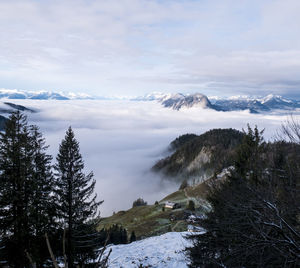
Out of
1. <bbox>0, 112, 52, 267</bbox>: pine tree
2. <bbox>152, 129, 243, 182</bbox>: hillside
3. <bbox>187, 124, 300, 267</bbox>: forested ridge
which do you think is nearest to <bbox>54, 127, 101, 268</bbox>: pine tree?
<bbox>0, 112, 52, 267</bbox>: pine tree

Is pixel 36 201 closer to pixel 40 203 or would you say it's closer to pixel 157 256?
pixel 40 203

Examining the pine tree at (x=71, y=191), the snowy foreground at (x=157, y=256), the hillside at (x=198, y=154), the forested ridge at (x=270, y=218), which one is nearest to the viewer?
the forested ridge at (x=270, y=218)

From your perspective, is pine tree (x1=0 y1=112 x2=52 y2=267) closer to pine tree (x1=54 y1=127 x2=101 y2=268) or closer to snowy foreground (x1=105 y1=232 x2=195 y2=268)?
pine tree (x1=54 y1=127 x2=101 y2=268)

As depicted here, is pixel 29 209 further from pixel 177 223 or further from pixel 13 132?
pixel 177 223

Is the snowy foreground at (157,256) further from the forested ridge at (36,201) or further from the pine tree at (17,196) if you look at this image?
the pine tree at (17,196)

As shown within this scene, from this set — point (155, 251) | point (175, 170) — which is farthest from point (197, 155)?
point (155, 251)

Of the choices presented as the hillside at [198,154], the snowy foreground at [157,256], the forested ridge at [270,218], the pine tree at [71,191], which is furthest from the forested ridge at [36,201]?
the hillside at [198,154]

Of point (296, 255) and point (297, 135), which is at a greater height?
point (297, 135)

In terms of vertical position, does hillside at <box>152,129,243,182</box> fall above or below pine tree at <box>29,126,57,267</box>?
below

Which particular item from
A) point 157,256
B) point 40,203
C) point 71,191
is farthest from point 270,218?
point 157,256

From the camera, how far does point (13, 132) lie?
552 inches

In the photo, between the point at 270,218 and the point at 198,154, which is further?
the point at 198,154

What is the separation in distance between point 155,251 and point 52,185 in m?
12.6

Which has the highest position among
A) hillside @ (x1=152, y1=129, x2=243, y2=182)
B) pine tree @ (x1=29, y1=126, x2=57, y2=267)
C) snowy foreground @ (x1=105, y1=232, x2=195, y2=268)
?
pine tree @ (x1=29, y1=126, x2=57, y2=267)
